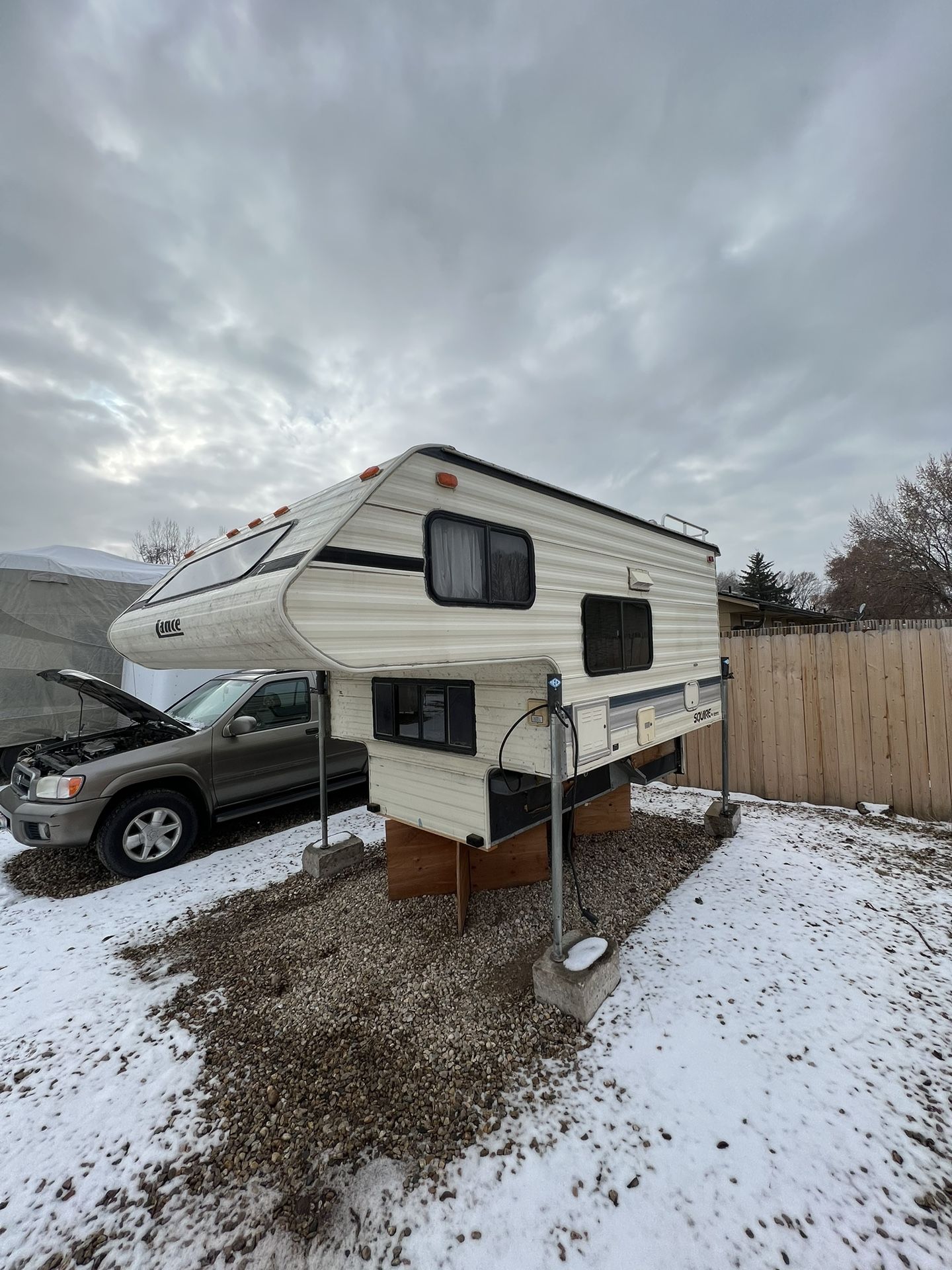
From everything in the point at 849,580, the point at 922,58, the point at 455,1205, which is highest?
the point at 922,58

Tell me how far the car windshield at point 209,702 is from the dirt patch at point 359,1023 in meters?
2.03

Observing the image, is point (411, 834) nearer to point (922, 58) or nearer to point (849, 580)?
point (922, 58)

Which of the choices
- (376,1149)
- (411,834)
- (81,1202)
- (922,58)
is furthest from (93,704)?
(922,58)

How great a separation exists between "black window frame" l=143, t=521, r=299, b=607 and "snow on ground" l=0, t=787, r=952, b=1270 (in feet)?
7.78

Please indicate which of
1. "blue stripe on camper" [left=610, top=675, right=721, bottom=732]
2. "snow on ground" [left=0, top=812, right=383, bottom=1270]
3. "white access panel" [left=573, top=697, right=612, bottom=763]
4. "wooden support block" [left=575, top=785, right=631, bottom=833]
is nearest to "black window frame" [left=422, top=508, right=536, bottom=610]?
"white access panel" [left=573, top=697, right=612, bottom=763]

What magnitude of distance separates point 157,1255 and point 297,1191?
0.44 metres

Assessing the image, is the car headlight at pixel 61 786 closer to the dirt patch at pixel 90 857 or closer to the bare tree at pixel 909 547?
the dirt patch at pixel 90 857

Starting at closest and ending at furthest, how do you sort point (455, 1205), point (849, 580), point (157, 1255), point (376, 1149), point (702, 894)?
point (157, 1255) < point (455, 1205) < point (376, 1149) < point (702, 894) < point (849, 580)

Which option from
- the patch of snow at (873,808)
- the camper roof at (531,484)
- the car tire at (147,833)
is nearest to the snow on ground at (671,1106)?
the car tire at (147,833)

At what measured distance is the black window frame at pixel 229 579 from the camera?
89.1 inches

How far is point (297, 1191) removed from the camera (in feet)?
5.93

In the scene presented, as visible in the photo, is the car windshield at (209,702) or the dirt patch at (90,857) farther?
the car windshield at (209,702)

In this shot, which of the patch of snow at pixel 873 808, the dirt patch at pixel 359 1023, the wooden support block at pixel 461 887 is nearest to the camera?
the dirt patch at pixel 359 1023

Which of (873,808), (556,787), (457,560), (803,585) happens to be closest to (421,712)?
(556,787)
